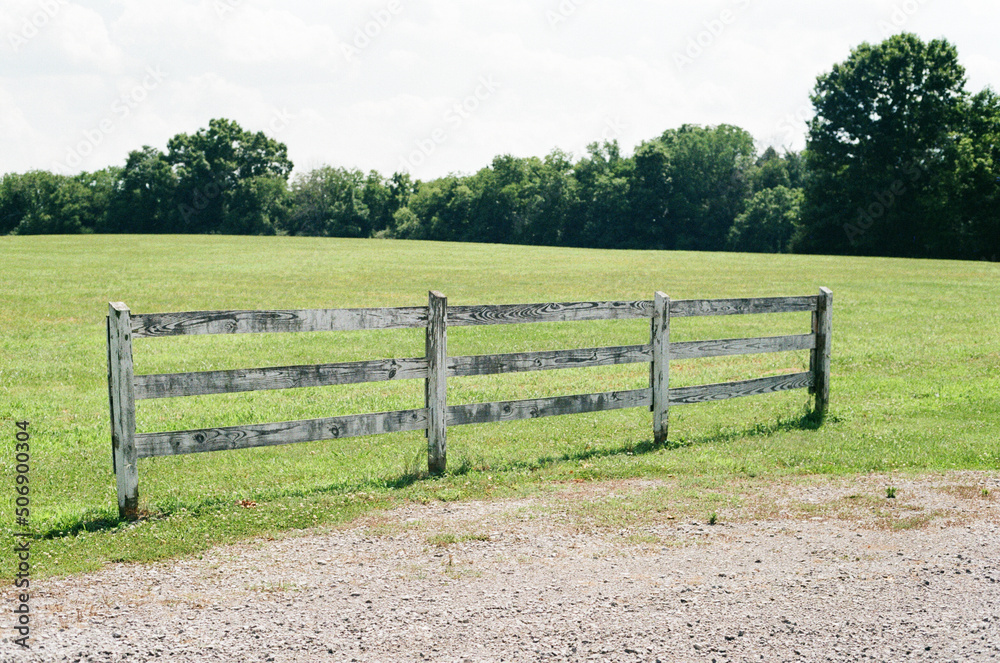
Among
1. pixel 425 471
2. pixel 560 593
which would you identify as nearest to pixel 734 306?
pixel 425 471

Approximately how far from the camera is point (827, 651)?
473 cm

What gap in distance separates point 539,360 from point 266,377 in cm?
290

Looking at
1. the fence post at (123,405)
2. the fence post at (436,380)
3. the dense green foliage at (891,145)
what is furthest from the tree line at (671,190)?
the fence post at (123,405)

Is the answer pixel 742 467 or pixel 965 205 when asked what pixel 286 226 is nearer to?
pixel 965 205

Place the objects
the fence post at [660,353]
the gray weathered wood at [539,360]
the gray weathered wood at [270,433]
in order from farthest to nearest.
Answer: the fence post at [660,353]
the gray weathered wood at [539,360]
the gray weathered wood at [270,433]

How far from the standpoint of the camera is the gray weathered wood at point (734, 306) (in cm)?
1038

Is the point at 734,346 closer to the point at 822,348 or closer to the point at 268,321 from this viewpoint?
the point at 822,348

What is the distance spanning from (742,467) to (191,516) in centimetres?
542

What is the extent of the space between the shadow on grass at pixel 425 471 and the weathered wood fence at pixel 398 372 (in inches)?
7.2

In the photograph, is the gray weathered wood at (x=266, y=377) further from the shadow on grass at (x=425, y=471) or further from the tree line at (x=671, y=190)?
the tree line at (x=671, y=190)

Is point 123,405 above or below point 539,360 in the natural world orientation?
below

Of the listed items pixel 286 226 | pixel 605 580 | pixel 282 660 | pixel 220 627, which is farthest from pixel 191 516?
pixel 286 226

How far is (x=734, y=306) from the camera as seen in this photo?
35.6 ft

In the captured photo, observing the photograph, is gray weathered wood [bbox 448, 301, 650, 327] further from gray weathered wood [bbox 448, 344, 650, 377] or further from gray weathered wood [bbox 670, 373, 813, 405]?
gray weathered wood [bbox 670, 373, 813, 405]
